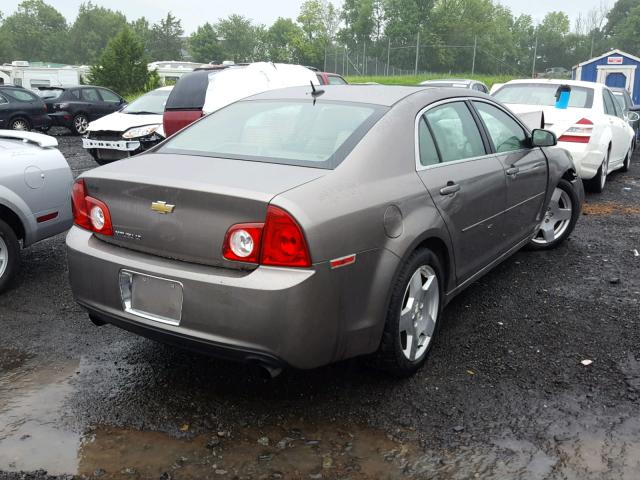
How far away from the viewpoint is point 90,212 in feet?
10.9

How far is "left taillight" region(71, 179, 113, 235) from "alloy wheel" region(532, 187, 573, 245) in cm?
415

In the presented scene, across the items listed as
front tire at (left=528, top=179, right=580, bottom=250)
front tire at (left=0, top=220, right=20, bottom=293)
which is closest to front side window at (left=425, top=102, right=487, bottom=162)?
front tire at (left=528, top=179, right=580, bottom=250)

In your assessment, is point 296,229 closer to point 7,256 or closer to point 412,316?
point 412,316

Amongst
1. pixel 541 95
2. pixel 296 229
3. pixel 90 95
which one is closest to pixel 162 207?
pixel 296 229

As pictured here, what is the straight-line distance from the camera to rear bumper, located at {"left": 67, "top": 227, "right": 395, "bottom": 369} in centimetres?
272

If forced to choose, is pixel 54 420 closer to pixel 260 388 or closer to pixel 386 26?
pixel 260 388

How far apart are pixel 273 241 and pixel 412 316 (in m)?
1.04

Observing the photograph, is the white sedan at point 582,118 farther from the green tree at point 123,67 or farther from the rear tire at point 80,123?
the green tree at point 123,67

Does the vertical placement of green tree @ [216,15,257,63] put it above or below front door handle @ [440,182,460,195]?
above

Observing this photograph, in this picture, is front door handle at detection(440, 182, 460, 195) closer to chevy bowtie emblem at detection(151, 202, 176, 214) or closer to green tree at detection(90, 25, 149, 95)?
chevy bowtie emblem at detection(151, 202, 176, 214)

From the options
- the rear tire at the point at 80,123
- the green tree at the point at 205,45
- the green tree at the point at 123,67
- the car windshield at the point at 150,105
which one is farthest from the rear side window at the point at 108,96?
the green tree at the point at 205,45

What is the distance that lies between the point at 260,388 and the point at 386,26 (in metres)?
88.7

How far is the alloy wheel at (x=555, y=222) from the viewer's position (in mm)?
6008

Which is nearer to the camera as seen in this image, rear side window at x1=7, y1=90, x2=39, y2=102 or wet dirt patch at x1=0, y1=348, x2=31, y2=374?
wet dirt patch at x1=0, y1=348, x2=31, y2=374
